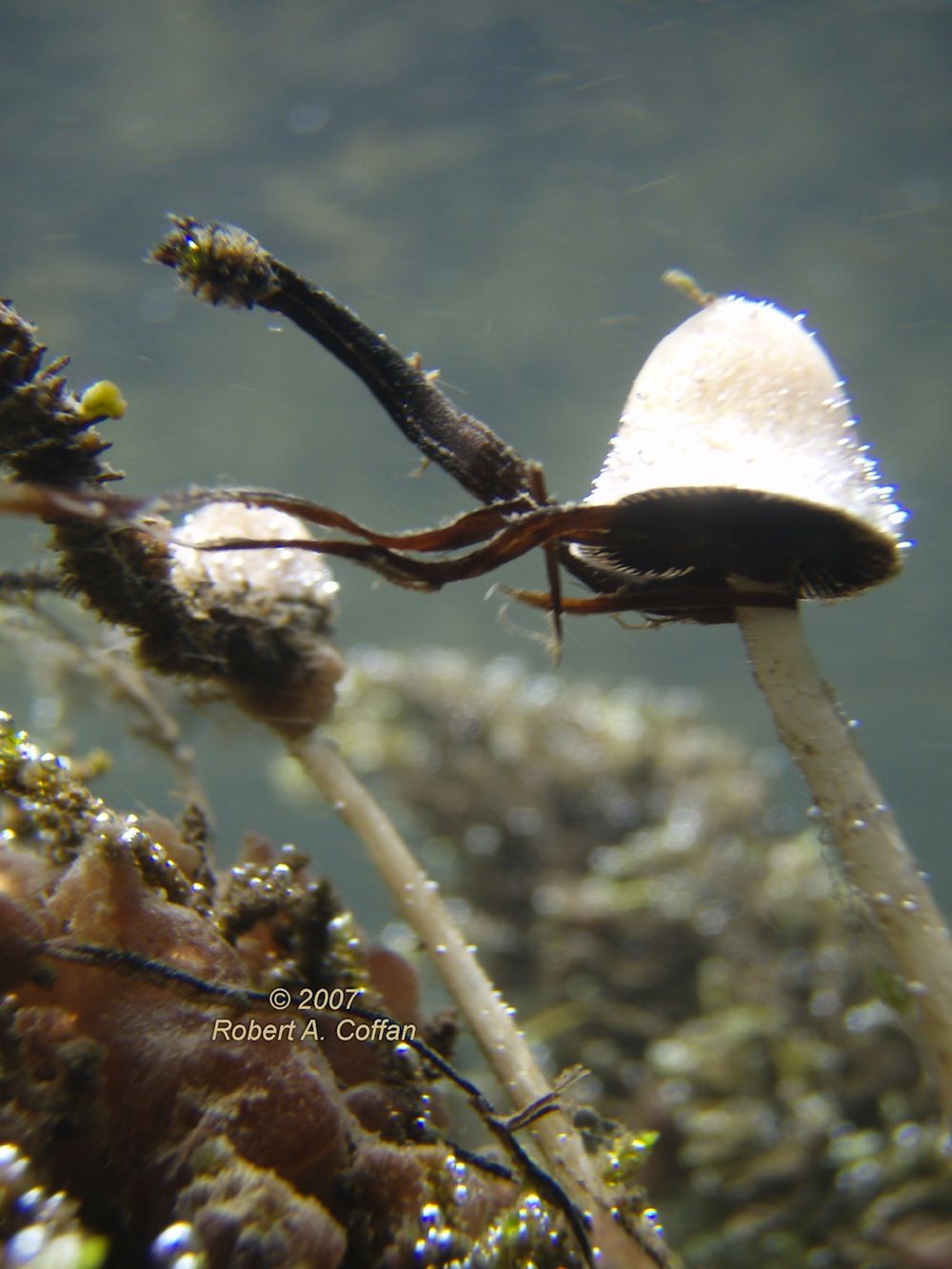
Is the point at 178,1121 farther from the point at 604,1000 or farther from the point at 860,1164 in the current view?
→ the point at 604,1000

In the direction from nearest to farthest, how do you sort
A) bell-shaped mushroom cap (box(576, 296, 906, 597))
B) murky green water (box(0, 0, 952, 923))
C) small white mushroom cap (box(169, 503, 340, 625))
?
bell-shaped mushroom cap (box(576, 296, 906, 597)) < small white mushroom cap (box(169, 503, 340, 625)) < murky green water (box(0, 0, 952, 923))

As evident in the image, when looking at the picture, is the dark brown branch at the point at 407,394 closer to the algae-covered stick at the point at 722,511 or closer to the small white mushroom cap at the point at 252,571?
the algae-covered stick at the point at 722,511

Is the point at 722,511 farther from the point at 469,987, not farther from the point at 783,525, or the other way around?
the point at 469,987

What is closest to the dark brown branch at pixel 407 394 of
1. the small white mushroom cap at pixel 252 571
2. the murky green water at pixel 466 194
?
the small white mushroom cap at pixel 252 571

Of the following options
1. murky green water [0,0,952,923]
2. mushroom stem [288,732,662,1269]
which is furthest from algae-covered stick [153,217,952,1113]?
murky green water [0,0,952,923]

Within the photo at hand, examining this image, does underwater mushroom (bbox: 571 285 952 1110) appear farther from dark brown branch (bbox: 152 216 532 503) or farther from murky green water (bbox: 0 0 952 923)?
murky green water (bbox: 0 0 952 923)
